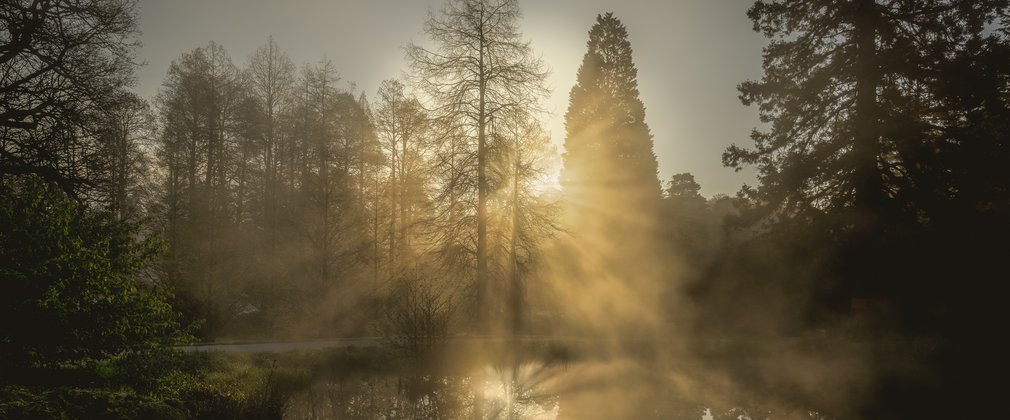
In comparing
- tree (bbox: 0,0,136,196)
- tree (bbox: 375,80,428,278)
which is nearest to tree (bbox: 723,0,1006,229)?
tree (bbox: 375,80,428,278)

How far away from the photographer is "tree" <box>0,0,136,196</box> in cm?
1085

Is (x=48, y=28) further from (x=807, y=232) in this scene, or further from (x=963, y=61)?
(x=963, y=61)

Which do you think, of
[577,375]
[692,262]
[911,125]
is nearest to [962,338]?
[911,125]

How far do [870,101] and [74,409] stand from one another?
1826cm

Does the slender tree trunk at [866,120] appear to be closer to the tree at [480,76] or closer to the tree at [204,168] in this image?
the tree at [480,76]

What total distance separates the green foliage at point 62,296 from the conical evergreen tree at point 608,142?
22595mm

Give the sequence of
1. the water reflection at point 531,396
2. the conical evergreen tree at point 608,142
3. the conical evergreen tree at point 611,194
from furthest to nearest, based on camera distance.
Answer: the conical evergreen tree at point 608,142 < the conical evergreen tree at point 611,194 < the water reflection at point 531,396

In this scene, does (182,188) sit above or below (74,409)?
above

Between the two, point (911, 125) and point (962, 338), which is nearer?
point (962, 338)

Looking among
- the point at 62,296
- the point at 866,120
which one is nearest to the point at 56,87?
the point at 62,296

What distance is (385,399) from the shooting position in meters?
10.6

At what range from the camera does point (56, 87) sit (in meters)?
11.4

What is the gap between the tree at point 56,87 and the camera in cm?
1085

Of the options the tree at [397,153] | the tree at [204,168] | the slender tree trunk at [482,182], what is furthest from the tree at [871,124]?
the tree at [204,168]
